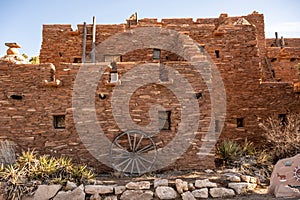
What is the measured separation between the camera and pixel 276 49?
17.1 metres

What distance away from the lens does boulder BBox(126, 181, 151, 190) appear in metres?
7.98

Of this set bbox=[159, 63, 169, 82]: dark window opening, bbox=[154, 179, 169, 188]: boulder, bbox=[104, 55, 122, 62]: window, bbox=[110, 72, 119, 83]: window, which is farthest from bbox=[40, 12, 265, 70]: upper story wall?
bbox=[154, 179, 169, 188]: boulder

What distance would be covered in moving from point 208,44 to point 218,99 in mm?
3018

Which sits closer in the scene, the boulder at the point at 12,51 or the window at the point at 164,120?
the window at the point at 164,120

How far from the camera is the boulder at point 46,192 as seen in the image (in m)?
7.80

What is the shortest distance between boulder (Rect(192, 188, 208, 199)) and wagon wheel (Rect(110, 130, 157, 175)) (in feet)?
5.83

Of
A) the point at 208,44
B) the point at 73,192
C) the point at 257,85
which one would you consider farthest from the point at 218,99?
the point at 73,192

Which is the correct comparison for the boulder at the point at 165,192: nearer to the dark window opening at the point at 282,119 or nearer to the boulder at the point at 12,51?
the dark window opening at the point at 282,119

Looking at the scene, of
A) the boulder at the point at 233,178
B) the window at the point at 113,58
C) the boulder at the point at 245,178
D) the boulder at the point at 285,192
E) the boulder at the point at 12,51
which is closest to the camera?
the boulder at the point at 285,192

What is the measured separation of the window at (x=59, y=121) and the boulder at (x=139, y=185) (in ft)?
10.9

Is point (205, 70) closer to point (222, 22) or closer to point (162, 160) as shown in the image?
point (162, 160)

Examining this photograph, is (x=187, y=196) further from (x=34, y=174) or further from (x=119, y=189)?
(x=34, y=174)

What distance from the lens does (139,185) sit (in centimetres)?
802

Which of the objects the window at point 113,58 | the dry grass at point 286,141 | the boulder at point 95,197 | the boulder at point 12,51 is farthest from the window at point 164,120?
the boulder at point 12,51
